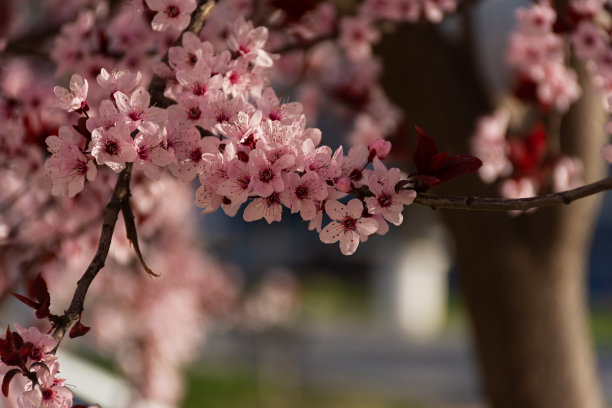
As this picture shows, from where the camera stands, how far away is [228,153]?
121cm

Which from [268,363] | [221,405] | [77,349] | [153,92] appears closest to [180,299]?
[221,405]

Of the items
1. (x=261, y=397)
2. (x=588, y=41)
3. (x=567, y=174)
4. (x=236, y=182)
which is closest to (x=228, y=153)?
(x=236, y=182)

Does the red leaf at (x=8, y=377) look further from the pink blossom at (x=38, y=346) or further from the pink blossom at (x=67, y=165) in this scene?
the pink blossom at (x=67, y=165)

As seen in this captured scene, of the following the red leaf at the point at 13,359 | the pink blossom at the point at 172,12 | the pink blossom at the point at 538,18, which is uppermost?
the pink blossom at the point at 538,18

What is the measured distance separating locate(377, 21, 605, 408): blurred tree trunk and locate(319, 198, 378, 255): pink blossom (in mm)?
1450

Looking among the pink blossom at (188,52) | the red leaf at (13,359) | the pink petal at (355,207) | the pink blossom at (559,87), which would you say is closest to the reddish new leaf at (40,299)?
the red leaf at (13,359)

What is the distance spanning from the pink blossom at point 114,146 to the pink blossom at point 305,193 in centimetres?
30

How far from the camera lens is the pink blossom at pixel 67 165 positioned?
130 cm

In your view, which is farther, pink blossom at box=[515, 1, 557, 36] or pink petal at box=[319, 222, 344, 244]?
pink blossom at box=[515, 1, 557, 36]

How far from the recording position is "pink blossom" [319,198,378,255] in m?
1.23

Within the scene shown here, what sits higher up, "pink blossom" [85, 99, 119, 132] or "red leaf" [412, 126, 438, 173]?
"red leaf" [412, 126, 438, 173]

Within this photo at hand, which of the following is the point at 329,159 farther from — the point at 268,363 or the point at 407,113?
the point at 268,363

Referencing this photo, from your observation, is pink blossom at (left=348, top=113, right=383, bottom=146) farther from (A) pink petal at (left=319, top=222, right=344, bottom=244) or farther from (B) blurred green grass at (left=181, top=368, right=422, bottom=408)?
(B) blurred green grass at (left=181, top=368, right=422, bottom=408)

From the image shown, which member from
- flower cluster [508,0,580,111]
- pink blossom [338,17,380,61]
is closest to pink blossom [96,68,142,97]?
pink blossom [338,17,380,61]
